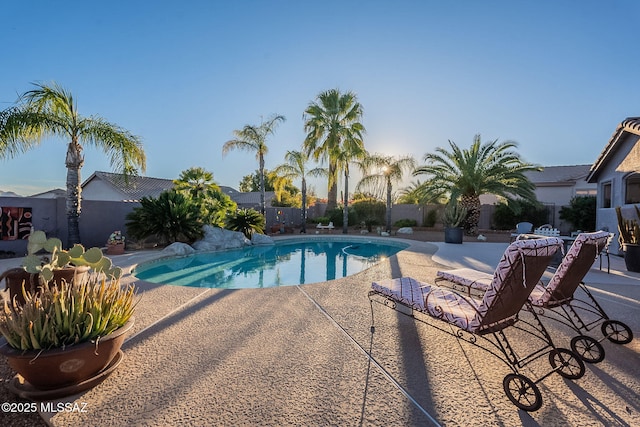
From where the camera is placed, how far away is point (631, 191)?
1002 centimetres

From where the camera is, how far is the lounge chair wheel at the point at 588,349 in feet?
9.92

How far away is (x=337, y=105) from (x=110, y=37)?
41.0ft

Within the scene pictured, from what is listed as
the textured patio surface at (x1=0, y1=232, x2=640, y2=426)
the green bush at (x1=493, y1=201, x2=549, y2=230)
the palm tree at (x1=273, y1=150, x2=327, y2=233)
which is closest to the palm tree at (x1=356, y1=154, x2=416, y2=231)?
the palm tree at (x1=273, y1=150, x2=327, y2=233)

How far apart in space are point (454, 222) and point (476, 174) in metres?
2.87

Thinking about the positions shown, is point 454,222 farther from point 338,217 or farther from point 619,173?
point 338,217

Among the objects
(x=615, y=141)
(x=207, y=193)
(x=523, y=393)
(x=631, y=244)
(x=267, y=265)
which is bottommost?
(x=267, y=265)

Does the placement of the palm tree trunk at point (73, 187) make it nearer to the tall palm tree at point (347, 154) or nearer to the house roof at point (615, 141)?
the tall palm tree at point (347, 154)

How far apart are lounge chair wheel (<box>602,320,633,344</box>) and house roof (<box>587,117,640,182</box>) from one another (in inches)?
299

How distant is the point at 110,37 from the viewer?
31.4 ft

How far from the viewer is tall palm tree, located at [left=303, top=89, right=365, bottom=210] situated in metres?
19.1

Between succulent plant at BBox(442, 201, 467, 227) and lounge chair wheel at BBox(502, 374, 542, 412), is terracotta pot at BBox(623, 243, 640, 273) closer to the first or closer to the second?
lounge chair wheel at BBox(502, 374, 542, 412)

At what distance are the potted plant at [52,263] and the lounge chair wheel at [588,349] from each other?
4.65 m

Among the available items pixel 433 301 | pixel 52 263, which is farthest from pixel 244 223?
pixel 433 301

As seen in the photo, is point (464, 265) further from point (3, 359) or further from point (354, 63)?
point (3, 359)
